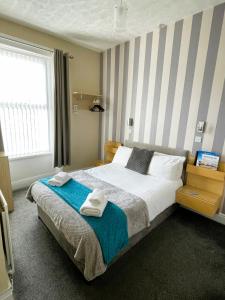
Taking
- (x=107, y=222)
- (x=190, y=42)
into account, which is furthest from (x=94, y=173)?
(x=190, y=42)

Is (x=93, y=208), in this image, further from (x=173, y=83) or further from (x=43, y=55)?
(x=43, y=55)

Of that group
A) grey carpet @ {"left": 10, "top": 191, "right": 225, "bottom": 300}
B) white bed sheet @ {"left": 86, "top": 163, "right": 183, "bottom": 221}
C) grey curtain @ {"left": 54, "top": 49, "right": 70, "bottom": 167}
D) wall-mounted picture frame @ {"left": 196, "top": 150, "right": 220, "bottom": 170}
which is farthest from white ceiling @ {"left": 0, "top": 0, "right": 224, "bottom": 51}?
grey carpet @ {"left": 10, "top": 191, "right": 225, "bottom": 300}

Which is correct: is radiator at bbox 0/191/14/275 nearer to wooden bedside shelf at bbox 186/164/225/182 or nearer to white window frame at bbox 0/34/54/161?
white window frame at bbox 0/34/54/161

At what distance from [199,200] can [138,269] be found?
1.14m

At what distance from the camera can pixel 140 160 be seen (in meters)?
2.69

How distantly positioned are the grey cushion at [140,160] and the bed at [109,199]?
0.10 m

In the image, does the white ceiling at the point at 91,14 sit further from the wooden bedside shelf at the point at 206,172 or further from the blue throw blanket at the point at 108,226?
the blue throw blanket at the point at 108,226

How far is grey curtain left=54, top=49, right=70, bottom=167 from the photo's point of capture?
9.80ft

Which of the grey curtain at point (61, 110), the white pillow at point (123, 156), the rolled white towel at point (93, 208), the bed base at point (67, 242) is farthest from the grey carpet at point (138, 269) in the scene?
the grey curtain at point (61, 110)

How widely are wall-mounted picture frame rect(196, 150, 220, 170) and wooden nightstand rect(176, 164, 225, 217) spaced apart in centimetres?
8

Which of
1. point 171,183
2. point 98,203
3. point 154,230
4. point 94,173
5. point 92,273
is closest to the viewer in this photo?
point 92,273

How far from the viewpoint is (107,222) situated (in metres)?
1.43

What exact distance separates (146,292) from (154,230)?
81cm

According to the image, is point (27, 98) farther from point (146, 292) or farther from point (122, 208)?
point (146, 292)
